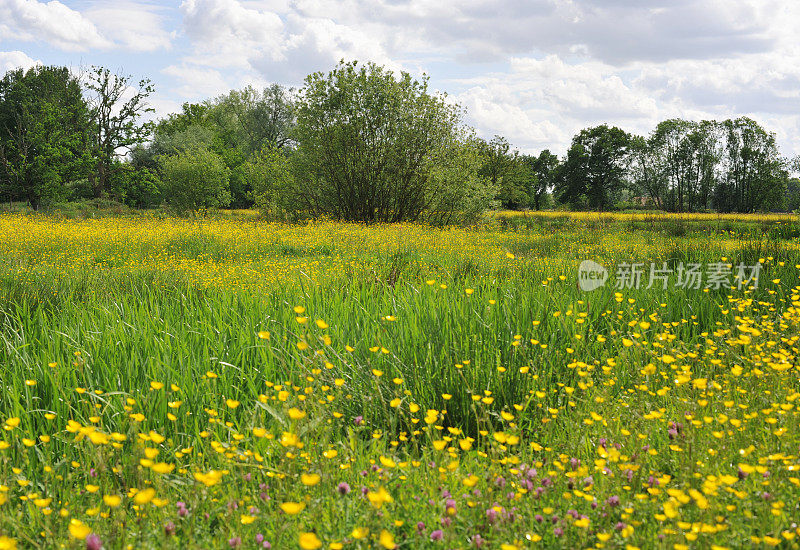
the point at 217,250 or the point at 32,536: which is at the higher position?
the point at 217,250

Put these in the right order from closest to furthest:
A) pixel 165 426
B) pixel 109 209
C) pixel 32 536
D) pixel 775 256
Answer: pixel 32 536 → pixel 165 426 → pixel 775 256 → pixel 109 209

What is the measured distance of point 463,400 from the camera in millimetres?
3023

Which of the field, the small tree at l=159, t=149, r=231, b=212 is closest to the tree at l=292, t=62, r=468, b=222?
the small tree at l=159, t=149, r=231, b=212

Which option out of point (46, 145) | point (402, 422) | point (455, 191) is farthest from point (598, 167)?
point (402, 422)

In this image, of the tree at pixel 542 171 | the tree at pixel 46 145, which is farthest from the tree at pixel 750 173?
the tree at pixel 46 145

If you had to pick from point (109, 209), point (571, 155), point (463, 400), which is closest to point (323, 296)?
point (463, 400)

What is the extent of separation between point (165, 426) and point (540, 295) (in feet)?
10.0

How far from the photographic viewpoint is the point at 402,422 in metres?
3.07

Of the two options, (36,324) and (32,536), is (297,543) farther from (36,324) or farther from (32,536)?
(36,324)

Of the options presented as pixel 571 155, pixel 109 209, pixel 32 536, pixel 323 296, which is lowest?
pixel 32 536

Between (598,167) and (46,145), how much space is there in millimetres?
50831

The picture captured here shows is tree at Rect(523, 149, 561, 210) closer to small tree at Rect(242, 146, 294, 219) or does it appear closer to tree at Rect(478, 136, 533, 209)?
tree at Rect(478, 136, 533, 209)

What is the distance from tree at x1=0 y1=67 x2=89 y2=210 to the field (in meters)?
29.5

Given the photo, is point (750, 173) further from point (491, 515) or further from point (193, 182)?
point (491, 515)
